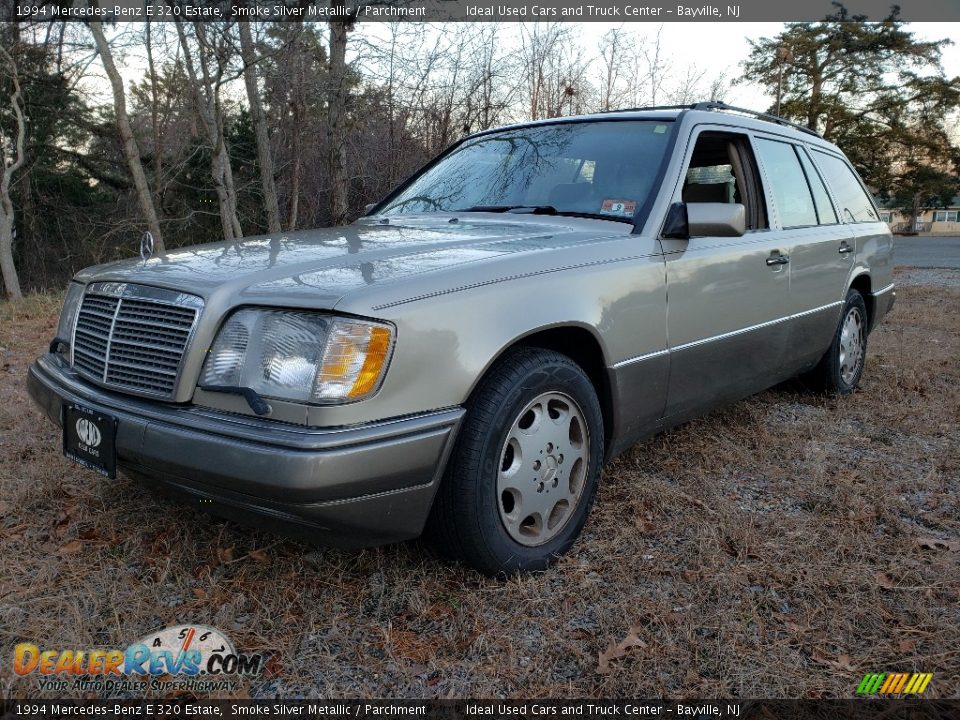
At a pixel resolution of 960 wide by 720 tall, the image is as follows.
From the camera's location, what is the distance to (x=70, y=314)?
2523 millimetres

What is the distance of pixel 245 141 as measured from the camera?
18.7m

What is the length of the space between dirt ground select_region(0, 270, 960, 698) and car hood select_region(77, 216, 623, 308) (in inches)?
38.4

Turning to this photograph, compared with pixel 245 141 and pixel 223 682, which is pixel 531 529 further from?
pixel 245 141

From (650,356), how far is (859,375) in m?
2.90

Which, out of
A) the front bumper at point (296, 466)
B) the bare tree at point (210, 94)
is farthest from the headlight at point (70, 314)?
the bare tree at point (210, 94)

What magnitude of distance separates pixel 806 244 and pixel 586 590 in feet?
8.12

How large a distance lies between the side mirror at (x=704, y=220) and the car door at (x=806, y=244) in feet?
3.15

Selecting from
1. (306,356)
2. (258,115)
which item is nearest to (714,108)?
(306,356)

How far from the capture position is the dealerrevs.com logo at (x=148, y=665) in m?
1.83

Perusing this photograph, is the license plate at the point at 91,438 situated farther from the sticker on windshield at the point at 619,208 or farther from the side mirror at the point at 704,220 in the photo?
the side mirror at the point at 704,220

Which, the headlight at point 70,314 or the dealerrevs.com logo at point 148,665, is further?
the headlight at point 70,314

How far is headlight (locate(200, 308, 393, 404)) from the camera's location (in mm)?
1805

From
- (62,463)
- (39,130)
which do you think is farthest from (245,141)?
(62,463)

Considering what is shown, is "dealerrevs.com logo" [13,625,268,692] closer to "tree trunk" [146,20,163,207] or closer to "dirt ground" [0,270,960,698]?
"dirt ground" [0,270,960,698]
